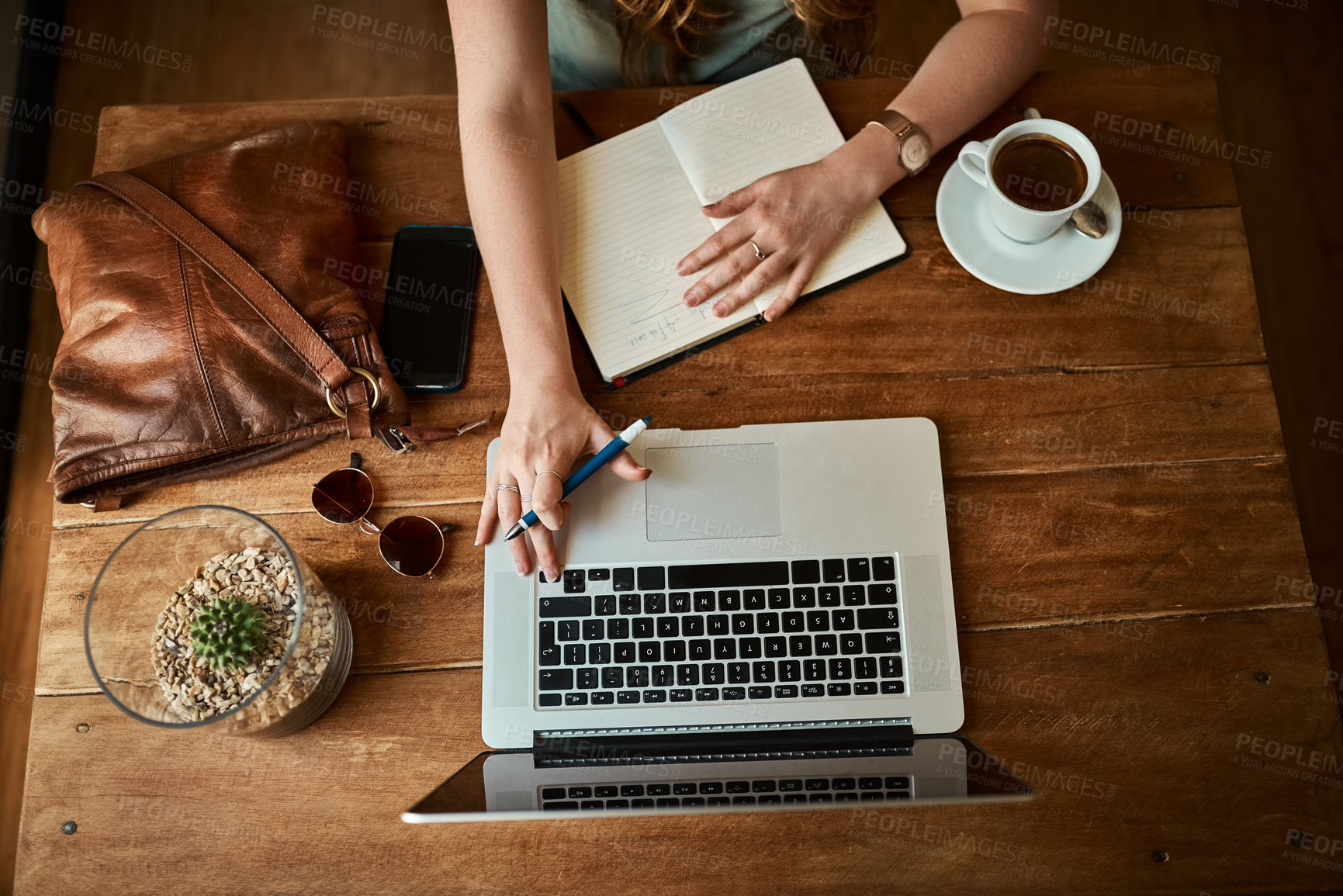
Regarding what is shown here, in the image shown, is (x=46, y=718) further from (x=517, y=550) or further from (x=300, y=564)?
(x=517, y=550)

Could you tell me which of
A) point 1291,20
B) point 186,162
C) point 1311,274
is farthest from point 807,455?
point 1291,20

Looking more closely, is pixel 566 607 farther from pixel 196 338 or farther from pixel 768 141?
pixel 768 141

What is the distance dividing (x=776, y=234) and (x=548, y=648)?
0.57 metres

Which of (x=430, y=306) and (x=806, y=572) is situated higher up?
(x=430, y=306)

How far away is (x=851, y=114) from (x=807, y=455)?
0.50m

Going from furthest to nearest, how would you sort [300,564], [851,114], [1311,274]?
[1311,274], [851,114], [300,564]

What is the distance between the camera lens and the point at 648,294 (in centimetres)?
107

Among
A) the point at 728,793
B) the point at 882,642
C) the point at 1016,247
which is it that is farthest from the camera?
the point at 1016,247

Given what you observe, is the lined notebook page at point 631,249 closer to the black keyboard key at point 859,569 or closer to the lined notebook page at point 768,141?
the lined notebook page at point 768,141

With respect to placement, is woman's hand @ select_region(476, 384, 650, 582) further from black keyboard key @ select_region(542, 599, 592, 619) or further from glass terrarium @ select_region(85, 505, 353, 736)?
glass terrarium @ select_region(85, 505, 353, 736)

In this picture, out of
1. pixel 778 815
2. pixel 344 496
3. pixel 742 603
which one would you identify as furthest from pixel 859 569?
pixel 344 496

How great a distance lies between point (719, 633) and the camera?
961mm

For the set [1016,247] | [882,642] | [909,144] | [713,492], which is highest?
[909,144]

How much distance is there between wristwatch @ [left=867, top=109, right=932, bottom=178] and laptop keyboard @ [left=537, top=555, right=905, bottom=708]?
51 cm
